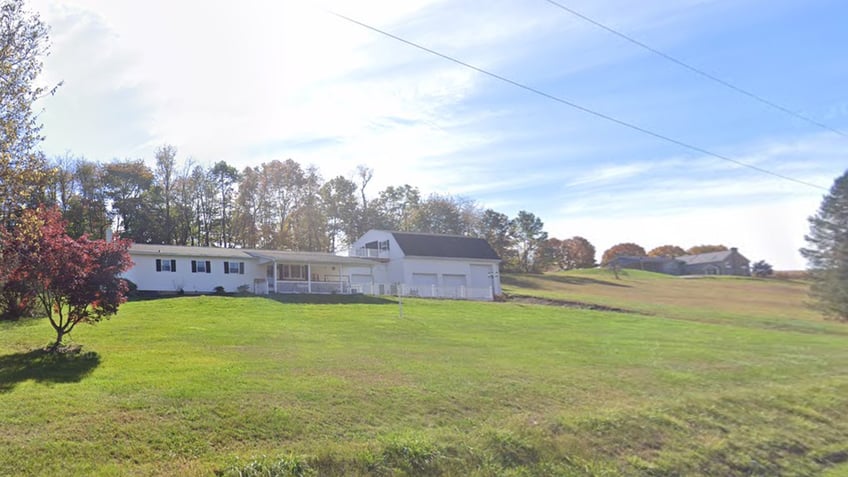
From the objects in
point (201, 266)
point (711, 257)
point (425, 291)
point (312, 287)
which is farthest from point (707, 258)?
point (201, 266)

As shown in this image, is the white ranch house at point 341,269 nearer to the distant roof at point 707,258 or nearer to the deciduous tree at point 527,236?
the deciduous tree at point 527,236

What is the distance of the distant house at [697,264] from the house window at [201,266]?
265 ft

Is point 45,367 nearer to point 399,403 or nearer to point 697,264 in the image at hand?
point 399,403

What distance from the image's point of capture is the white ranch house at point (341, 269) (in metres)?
35.0

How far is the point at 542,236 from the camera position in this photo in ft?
273

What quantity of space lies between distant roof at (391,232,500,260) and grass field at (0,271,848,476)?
911 inches

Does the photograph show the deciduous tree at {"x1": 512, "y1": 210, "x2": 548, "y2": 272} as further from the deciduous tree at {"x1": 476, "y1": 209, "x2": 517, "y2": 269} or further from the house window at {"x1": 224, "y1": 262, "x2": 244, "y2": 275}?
the house window at {"x1": 224, "y1": 262, "x2": 244, "y2": 275}

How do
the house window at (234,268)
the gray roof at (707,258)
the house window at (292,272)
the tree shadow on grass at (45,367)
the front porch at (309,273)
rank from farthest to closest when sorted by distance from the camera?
the gray roof at (707,258) < the house window at (292,272) < the house window at (234,268) < the front porch at (309,273) < the tree shadow on grass at (45,367)

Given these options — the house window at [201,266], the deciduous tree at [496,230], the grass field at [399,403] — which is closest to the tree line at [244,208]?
the deciduous tree at [496,230]

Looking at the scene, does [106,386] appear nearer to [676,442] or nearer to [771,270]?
[676,442]

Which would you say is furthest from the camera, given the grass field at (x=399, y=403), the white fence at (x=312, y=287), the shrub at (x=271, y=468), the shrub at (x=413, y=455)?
the white fence at (x=312, y=287)

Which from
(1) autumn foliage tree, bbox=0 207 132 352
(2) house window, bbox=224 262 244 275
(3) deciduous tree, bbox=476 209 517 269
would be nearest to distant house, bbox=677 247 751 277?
(3) deciduous tree, bbox=476 209 517 269

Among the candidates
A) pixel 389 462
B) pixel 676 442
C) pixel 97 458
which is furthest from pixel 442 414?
pixel 97 458

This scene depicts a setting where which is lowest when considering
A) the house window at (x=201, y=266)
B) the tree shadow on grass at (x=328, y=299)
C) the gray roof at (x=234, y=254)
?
the tree shadow on grass at (x=328, y=299)
